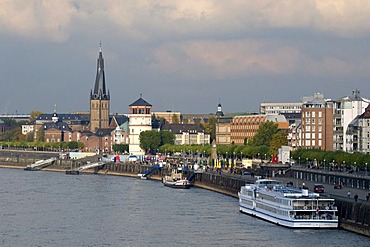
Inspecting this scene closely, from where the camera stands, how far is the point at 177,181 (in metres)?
103

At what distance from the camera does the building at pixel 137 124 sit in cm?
16638

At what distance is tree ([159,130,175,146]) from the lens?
16700cm

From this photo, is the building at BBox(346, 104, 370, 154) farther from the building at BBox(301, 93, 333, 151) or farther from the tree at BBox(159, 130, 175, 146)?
the tree at BBox(159, 130, 175, 146)

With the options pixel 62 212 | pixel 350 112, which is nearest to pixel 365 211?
pixel 62 212

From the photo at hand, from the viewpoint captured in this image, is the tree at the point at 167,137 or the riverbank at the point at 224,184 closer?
the riverbank at the point at 224,184

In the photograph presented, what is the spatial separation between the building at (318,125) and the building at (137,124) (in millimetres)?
51268

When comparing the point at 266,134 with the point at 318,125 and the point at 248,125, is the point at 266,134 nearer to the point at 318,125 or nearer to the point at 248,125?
the point at 318,125

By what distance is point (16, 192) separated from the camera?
92750 mm

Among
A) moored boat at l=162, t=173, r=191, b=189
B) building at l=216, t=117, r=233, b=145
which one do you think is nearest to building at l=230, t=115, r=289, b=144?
building at l=216, t=117, r=233, b=145

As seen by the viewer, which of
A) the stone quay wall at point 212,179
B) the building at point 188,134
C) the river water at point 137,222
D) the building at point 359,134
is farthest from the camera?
the building at point 188,134

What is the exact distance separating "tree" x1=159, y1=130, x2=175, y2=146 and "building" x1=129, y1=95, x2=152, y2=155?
2.47m

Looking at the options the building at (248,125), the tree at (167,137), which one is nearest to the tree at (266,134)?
the building at (248,125)

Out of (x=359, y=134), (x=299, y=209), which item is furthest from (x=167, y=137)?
(x=299, y=209)

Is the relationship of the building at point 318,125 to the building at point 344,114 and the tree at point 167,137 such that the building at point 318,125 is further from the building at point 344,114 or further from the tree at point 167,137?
the tree at point 167,137
